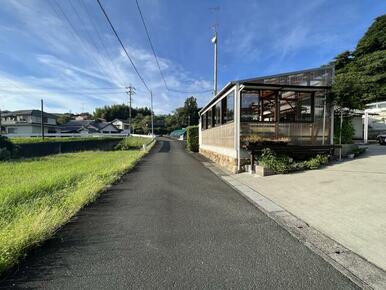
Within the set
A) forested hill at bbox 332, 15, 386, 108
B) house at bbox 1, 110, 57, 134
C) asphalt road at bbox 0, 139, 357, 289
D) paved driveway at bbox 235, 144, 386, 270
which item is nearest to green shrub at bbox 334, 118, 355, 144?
forested hill at bbox 332, 15, 386, 108

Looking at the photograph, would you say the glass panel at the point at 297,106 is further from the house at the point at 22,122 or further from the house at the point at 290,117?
the house at the point at 22,122

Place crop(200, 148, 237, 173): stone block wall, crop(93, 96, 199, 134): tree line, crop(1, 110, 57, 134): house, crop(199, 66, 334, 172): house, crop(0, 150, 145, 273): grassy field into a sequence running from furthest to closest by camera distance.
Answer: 1. crop(93, 96, 199, 134): tree line
2. crop(1, 110, 57, 134): house
3. crop(200, 148, 237, 173): stone block wall
4. crop(199, 66, 334, 172): house
5. crop(0, 150, 145, 273): grassy field

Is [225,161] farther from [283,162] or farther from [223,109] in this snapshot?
[283,162]

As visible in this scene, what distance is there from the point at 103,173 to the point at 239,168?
503 centimetres

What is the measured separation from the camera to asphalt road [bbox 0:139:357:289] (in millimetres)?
2199

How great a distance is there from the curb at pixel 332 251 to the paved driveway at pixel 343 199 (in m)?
0.13

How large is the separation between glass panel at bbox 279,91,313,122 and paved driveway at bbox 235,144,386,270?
2.53m

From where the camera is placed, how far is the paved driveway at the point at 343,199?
3.00 metres

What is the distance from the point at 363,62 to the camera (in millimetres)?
22672

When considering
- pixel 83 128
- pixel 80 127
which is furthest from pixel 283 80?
pixel 80 127

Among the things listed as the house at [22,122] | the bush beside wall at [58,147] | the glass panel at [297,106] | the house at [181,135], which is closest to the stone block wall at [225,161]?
the glass panel at [297,106]

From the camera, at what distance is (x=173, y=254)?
2701 mm

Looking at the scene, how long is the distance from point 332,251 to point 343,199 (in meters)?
2.23

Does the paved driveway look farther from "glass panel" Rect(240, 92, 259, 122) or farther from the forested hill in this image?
"glass panel" Rect(240, 92, 259, 122)
